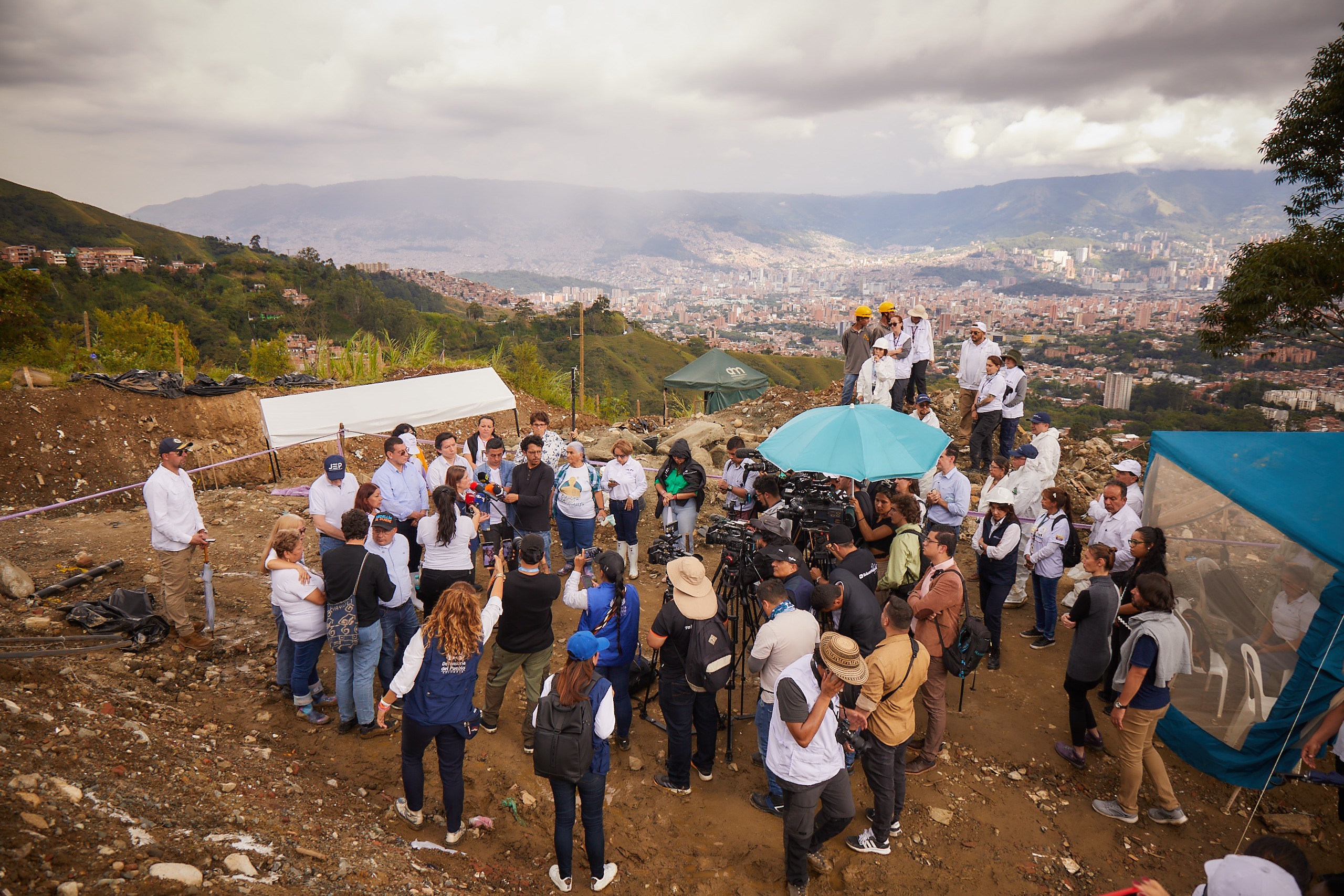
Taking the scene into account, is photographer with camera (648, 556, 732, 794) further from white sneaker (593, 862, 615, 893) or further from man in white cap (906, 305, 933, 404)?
man in white cap (906, 305, 933, 404)

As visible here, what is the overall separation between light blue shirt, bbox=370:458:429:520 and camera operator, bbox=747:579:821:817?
3.66m

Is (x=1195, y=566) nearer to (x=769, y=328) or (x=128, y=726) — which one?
(x=128, y=726)

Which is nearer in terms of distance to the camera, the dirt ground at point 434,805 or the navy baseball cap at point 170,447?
the dirt ground at point 434,805

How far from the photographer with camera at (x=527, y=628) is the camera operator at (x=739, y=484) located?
2.60m

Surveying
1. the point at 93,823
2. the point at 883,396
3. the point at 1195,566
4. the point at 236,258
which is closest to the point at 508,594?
the point at 93,823

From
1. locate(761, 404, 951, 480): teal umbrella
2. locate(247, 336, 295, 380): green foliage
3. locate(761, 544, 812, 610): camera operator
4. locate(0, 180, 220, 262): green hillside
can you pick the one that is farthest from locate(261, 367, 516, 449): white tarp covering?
locate(0, 180, 220, 262): green hillside

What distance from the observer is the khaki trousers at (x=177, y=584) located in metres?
5.38

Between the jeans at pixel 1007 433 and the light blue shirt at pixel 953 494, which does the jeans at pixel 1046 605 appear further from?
the jeans at pixel 1007 433

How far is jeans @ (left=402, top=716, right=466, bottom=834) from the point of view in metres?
3.68

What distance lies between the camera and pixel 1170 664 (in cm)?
393

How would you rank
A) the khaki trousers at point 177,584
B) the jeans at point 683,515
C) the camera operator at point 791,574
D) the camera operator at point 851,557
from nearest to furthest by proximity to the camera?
1. the camera operator at point 791,574
2. the camera operator at point 851,557
3. the khaki trousers at point 177,584
4. the jeans at point 683,515

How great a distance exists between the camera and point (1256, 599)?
4512 mm

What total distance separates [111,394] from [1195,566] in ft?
52.0

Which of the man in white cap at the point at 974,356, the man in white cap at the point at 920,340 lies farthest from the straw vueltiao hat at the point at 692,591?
the man in white cap at the point at 920,340
